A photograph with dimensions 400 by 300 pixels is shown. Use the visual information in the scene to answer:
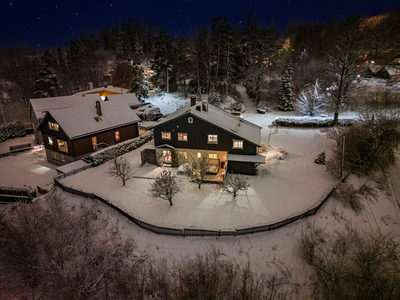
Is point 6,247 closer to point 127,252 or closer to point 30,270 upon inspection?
point 30,270

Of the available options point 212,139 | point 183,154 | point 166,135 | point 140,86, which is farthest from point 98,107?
point 140,86

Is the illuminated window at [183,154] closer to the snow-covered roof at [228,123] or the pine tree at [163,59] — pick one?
the snow-covered roof at [228,123]

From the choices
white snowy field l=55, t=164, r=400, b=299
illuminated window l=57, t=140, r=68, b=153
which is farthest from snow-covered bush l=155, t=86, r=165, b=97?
white snowy field l=55, t=164, r=400, b=299

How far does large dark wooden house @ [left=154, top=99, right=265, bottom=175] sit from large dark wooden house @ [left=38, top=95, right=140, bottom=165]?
866 centimetres

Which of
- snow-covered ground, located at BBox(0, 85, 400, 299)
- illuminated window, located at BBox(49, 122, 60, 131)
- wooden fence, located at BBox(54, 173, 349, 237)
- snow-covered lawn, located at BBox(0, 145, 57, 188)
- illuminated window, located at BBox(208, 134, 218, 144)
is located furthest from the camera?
illuminated window, located at BBox(49, 122, 60, 131)

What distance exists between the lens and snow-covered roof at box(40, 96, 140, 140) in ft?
85.5

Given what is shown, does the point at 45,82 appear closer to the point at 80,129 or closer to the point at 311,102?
the point at 80,129

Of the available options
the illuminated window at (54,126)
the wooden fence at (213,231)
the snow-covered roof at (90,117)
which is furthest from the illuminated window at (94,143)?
the wooden fence at (213,231)

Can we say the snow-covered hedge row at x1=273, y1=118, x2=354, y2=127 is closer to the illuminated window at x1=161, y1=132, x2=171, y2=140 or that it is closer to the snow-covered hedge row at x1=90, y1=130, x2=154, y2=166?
the illuminated window at x1=161, y1=132, x2=171, y2=140

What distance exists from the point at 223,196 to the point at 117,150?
48.1 feet

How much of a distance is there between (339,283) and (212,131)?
612 inches

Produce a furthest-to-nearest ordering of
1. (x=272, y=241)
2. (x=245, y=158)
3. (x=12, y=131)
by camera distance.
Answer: (x=12, y=131)
(x=245, y=158)
(x=272, y=241)

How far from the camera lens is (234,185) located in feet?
61.9

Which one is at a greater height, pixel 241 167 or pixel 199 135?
pixel 199 135
